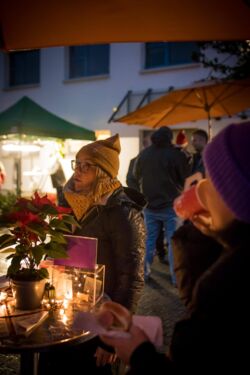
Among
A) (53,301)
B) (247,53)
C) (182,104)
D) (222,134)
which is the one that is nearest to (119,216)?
(53,301)

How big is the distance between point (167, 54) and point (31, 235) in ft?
38.0

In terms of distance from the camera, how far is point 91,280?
197cm

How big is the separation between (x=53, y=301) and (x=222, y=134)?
130 centimetres

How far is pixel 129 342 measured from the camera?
3.91 ft

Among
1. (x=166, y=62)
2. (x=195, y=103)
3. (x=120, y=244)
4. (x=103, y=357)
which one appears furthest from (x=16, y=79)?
(x=103, y=357)

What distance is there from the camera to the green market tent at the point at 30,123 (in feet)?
25.1

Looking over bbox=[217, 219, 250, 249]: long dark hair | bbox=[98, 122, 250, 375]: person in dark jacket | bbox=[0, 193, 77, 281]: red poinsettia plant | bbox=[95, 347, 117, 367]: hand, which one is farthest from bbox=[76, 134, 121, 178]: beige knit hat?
bbox=[217, 219, 250, 249]: long dark hair

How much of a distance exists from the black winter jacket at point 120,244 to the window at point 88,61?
11.9 meters

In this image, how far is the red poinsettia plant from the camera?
5.97 ft

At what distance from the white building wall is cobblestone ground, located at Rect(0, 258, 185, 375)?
7.00 m

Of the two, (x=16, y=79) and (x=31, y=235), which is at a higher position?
(x=16, y=79)

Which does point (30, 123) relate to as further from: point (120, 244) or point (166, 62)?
point (166, 62)

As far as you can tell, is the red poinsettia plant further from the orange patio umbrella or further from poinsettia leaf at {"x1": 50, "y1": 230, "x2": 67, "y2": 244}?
the orange patio umbrella

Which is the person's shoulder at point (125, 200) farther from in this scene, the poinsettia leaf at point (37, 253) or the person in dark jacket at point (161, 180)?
the person in dark jacket at point (161, 180)
